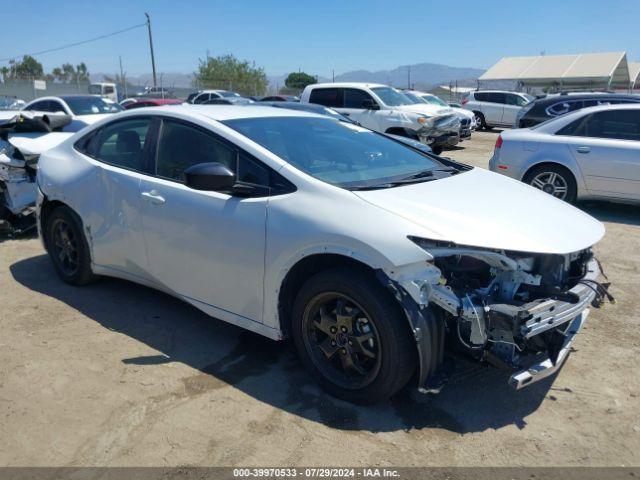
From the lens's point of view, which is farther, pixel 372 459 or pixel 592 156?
pixel 592 156

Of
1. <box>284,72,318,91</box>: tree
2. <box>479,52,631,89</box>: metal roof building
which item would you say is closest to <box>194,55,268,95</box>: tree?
<box>284,72,318,91</box>: tree

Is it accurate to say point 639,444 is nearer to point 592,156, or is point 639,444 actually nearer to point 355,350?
point 355,350

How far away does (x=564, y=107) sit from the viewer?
1291 cm

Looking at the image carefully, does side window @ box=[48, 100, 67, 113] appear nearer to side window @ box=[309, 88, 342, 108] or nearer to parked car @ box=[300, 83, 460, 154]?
parked car @ box=[300, 83, 460, 154]

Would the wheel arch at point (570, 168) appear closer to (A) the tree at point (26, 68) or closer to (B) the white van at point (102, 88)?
(B) the white van at point (102, 88)

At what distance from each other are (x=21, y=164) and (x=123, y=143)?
2.58m

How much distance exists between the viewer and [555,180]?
25.4 ft

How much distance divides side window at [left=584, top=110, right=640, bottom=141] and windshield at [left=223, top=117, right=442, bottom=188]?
455 centimetres

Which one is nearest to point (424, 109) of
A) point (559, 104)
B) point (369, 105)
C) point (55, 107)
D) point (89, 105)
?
point (369, 105)

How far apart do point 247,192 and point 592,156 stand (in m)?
5.87

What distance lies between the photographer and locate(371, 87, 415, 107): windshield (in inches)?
565

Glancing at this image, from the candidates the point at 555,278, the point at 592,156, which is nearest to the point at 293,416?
the point at 555,278

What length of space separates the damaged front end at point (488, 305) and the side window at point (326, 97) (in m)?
12.4

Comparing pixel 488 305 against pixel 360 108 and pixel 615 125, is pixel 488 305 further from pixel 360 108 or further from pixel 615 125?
pixel 360 108
